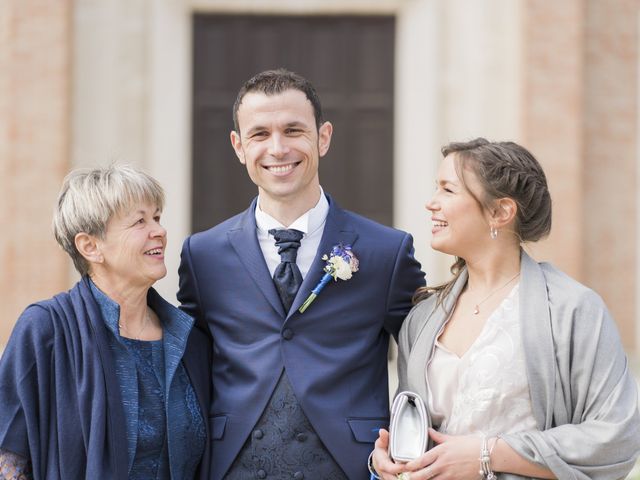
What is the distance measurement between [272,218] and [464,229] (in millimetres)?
831

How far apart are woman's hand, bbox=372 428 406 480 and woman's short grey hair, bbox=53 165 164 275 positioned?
1215mm

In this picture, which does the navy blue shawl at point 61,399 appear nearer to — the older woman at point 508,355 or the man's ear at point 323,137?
the older woman at point 508,355

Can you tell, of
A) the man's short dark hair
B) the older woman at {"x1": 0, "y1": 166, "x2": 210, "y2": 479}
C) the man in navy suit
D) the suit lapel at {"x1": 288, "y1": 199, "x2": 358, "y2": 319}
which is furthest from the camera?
the man's short dark hair

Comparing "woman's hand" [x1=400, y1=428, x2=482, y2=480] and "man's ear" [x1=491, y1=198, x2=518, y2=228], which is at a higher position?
"man's ear" [x1=491, y1=198, x2=518, y2=228]

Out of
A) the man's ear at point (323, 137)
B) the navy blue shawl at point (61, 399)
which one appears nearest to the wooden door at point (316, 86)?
the man's ear at point (323, 137)

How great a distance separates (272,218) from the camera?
12.2 feet

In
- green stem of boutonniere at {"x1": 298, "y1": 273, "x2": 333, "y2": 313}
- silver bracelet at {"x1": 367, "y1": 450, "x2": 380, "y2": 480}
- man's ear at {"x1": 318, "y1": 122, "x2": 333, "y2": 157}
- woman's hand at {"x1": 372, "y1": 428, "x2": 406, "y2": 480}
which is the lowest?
silver bracelet at {"x1": 367, "y1": 450, "x2": 380, "y2": 480}

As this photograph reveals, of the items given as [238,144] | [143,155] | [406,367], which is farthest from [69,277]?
[406,367]

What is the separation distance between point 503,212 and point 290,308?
897 mm

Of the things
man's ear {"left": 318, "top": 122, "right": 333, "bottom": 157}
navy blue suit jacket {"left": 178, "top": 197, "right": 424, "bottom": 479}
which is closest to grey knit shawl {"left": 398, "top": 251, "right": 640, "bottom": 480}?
navy blue suit jacket {"left": 178, "top": 197, "right": 424, "bottom": 479}

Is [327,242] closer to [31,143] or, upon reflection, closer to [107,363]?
[107,363]

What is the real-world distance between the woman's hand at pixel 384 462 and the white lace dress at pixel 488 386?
196 mm

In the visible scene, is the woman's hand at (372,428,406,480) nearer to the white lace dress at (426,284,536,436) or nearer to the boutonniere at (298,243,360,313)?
the white lace dress at (426,284,536,436)

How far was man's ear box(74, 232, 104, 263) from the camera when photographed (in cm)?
331
